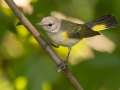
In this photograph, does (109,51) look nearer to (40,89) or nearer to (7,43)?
(40,89)

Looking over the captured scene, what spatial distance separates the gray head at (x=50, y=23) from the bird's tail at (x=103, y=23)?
12 centimetres

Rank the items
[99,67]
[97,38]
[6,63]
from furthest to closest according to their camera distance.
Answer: [97,38] → [6,63] → [99,67]

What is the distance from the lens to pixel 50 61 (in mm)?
1696

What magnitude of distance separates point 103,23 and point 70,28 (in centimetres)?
15

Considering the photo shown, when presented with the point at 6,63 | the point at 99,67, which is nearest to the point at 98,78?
the point at 99,67

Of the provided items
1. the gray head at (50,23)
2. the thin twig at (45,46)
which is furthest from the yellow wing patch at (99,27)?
the thin twig at (45,46)

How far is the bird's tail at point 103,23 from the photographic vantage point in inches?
68.5

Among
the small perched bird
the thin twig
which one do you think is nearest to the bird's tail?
the small perched bird

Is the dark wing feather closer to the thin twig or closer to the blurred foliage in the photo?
the blurred foliage

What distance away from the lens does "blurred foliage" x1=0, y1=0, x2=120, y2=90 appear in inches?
64.1

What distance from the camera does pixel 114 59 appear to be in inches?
64.5

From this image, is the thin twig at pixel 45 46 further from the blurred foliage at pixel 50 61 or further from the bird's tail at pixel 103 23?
the bird's tail at pixel 103 23

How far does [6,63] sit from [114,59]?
1.34 feet

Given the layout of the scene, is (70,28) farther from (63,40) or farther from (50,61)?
(50,61)
